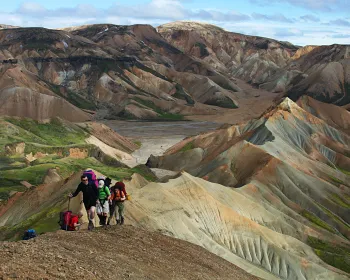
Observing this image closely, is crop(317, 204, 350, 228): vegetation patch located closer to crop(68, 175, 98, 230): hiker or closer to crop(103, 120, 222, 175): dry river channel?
crop(103, 120, 222, 175): dry river channel

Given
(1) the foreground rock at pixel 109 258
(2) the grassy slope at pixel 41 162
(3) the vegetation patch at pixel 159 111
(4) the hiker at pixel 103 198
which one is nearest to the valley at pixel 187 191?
(1) the foreground rock at pixel 109 258

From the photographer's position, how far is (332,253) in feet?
176

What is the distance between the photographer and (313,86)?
7490 inches

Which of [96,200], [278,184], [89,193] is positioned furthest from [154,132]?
[89,193]

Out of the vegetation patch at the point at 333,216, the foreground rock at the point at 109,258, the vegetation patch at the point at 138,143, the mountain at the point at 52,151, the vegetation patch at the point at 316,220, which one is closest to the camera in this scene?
the foreground rock at the point at 109,258

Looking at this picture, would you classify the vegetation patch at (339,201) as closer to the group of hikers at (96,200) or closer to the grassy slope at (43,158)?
the grassy slope at (43,158)

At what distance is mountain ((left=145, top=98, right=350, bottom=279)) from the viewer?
162 feet

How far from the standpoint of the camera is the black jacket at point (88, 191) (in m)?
22.1

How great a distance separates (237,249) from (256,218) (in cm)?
934

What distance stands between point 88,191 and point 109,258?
3009mm

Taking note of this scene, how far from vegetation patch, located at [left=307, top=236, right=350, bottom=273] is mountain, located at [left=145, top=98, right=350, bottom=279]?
96 mm

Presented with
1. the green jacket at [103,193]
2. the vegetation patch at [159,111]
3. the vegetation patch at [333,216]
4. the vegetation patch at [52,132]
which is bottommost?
the vegetation patch at [159,111]

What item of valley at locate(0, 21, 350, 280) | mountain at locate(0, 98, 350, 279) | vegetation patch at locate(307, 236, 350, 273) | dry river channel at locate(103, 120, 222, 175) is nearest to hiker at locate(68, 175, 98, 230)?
valley at locate(0, 21, 350, 280)

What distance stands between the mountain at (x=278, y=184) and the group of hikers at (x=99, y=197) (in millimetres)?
21539
